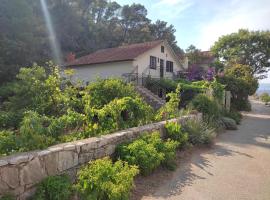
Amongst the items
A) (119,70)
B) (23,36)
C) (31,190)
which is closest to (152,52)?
(119,70)

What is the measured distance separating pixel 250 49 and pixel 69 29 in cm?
2673

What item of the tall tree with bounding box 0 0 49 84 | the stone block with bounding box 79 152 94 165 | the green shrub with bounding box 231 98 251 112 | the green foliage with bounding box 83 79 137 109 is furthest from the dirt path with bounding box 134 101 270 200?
the tall tree with bounding box 0 0 49 84

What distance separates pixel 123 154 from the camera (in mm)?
5602

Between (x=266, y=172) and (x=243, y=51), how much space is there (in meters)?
36.4

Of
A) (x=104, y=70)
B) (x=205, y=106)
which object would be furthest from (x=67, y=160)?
(x=104, y=70)

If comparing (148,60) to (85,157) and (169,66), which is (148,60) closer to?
(169,66)

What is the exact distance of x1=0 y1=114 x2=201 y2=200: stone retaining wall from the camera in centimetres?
362

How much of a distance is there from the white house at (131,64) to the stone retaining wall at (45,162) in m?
→ 15.4

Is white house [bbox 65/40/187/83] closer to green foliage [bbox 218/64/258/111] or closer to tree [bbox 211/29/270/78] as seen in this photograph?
green foliage [bbox 218/64/258/111]

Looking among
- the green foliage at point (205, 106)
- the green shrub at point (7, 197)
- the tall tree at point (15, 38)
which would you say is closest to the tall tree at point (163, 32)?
the tall tree at point (15, 38)

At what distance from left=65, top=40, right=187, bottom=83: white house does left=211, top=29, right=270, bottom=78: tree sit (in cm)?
1619

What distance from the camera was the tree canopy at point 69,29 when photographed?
1986 centimetres

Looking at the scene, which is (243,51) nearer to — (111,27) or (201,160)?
(111,27)

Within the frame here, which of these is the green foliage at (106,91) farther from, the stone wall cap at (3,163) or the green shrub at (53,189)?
the stone wall cap at (3,163)
